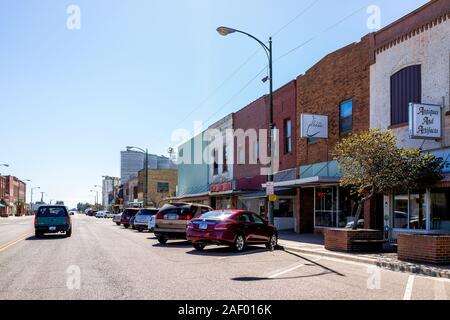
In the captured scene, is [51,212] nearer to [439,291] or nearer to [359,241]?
[359,241]

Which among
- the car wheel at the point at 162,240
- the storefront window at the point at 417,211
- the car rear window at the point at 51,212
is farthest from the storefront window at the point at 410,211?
the car rear window at the point at 51,212

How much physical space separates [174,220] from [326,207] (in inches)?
355

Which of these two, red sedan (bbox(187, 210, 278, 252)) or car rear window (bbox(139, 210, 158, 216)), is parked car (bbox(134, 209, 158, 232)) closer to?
car rear window (bbox(139, 210, 158, 216))

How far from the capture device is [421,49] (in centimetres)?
1755

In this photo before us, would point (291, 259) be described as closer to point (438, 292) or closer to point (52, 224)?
point (438, 292)

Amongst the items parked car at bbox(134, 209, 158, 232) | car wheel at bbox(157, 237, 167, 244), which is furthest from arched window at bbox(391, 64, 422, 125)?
parked car at bbox(134, 209, 158, 232)

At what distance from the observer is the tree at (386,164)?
1488 cm

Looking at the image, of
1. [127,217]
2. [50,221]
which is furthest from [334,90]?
[127,217]

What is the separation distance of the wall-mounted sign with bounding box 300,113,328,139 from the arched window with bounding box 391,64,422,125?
4.75 m

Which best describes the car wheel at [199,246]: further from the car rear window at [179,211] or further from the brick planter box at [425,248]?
the brick planter box at [425,248]

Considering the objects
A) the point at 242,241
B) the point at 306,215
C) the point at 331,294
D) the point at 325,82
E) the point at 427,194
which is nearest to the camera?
the point at 331,294

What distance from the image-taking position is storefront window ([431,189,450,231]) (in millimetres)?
16344
